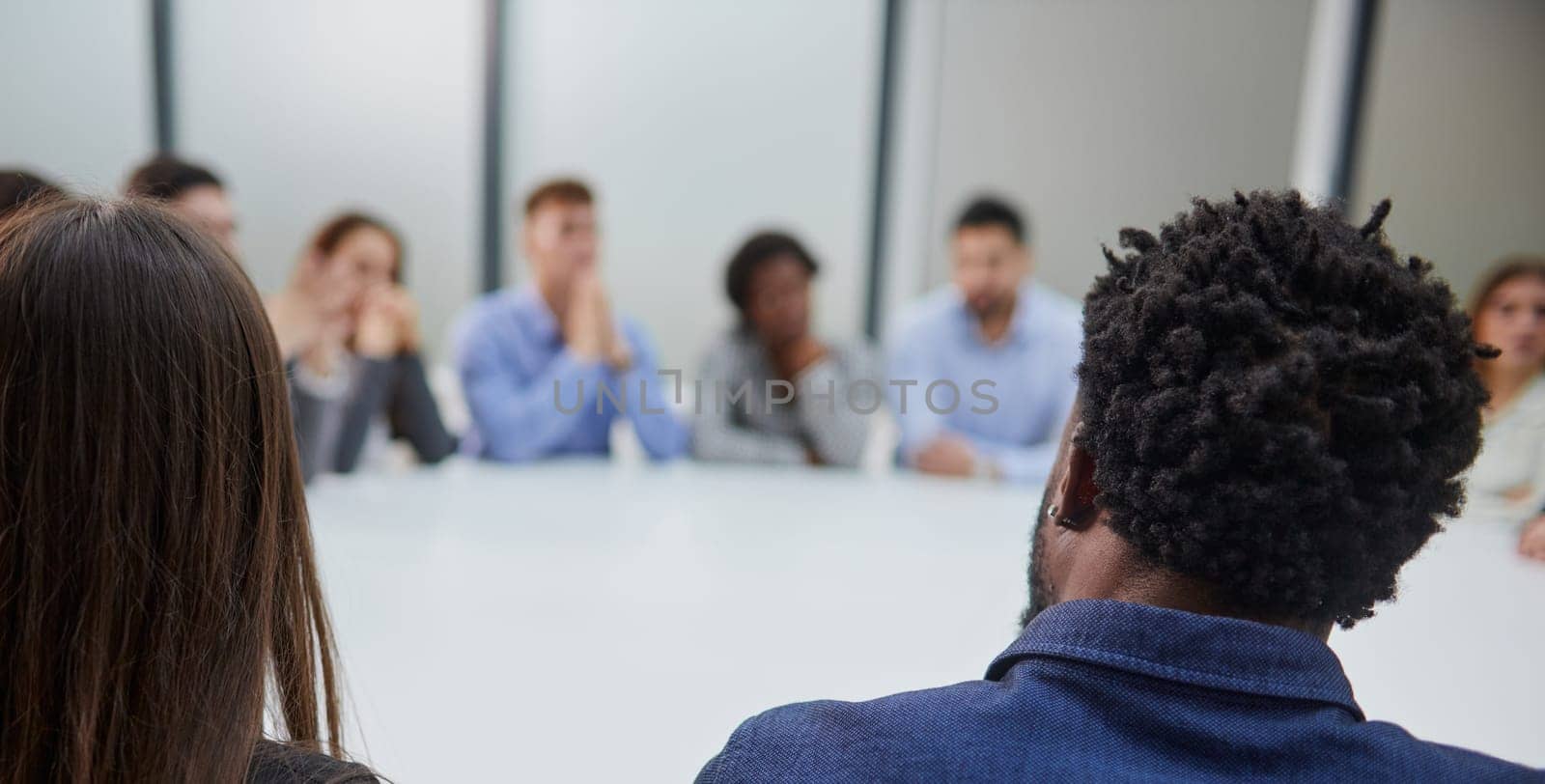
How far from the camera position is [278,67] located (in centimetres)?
320

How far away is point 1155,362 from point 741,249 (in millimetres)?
1854

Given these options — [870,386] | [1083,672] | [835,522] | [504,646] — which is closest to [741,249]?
[870,386]

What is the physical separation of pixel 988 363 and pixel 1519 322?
1060 mm

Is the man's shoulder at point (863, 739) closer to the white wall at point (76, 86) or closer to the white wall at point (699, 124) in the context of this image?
the white wall at point (76, 86)

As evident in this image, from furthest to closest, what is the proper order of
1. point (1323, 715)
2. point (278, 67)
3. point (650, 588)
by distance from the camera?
point (278, 67) < point (650, 588) < point (1323, 715)

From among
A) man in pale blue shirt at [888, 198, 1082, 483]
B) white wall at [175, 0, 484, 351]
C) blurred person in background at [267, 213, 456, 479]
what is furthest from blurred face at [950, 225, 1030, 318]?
white wall at [175, 0, 484, 351]

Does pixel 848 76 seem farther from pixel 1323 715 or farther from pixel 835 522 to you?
pixel 1323 715

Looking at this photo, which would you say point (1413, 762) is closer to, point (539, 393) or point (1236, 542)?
point (1236, 542)

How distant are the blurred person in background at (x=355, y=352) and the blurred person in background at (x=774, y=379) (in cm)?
61

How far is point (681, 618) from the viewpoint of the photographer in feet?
4.56

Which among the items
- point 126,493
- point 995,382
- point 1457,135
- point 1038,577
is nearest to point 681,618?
point 1038,577

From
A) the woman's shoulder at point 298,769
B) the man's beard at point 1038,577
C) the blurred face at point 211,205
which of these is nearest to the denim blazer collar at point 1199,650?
the man's beard at point 1038,577

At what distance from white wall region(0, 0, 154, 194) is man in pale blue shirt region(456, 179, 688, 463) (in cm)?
114

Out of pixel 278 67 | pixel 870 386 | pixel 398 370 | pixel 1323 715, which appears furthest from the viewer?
pixel 278 67
